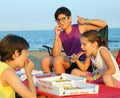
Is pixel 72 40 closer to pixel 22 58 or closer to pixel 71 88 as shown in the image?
pixel 71 88

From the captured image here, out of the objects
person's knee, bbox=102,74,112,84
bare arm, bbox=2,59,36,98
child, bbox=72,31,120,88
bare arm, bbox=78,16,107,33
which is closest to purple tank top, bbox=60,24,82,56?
bare arm, bbox=78,16,107,33

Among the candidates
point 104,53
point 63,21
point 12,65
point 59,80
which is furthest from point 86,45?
point 12,65

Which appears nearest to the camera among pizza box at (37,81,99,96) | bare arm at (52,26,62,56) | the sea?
pizza box at (37,81,99,96)

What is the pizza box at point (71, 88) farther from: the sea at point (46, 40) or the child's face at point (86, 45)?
the sea at point (46, 40)

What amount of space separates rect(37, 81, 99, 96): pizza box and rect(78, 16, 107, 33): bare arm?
211 cm

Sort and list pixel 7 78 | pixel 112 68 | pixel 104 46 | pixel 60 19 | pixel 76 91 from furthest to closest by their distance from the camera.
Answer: pixel 60 19, pixel 104 46, pixel 112 68, pixel 76 91, pixel 7 78

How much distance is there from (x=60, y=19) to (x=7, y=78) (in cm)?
239

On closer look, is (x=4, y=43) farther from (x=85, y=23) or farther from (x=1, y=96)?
(x=85, y=23)

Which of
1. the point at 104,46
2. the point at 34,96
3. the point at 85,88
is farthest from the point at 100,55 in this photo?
the point at 34,96

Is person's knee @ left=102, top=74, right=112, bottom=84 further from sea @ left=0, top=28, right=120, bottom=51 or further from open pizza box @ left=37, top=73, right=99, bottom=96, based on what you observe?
sea @ left=0, top=28, right=120, bottom=51

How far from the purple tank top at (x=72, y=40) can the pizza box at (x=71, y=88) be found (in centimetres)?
211

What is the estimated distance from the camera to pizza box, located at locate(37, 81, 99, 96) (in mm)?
3061

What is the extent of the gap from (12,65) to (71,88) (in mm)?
511

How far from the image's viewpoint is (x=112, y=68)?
4.00 metres
